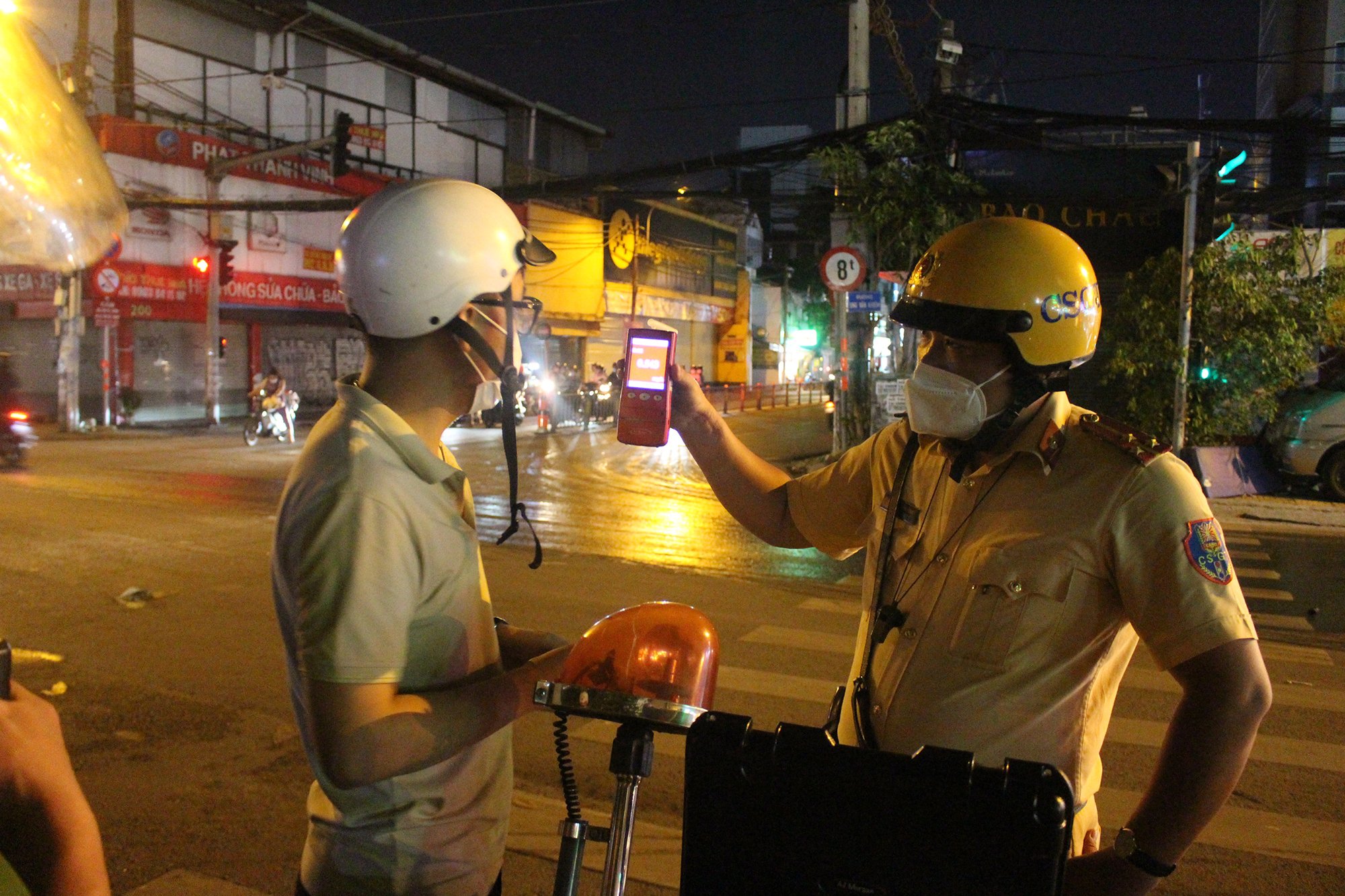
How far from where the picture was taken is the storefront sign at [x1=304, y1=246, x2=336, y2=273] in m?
29.7

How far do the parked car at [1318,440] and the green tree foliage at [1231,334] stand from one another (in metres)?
0.66

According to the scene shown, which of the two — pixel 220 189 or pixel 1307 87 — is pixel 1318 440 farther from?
pixel 220 189

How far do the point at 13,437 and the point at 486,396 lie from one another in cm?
1632

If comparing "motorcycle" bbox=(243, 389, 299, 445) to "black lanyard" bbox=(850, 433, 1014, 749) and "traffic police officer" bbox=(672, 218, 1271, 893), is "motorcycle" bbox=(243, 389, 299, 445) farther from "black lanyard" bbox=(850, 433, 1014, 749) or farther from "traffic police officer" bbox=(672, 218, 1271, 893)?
"traffic police officer" bbox=(672, 218, 1271, 893)

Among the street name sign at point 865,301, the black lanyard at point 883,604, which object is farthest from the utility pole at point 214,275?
the black lanyard at point 883,604

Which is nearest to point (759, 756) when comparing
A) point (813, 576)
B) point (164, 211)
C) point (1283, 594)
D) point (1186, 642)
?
point (1186, 642)

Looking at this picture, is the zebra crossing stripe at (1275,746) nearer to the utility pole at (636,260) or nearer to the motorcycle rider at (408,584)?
the motorcycle rider at (408,584)

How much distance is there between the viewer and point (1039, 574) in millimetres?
1911

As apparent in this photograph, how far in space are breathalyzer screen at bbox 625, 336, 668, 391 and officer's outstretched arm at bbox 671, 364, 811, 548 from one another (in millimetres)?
44

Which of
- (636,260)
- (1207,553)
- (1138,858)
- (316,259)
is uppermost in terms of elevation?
(636,260)

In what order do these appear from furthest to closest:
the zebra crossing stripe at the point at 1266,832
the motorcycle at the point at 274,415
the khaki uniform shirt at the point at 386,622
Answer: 1. the motorcycle at the point at 274,415
2. the zebra crossing stripe at the point at 1266,832
3. the khaki uniform shirt at the point at 386,622

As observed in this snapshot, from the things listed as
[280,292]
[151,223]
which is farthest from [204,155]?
[280,292]

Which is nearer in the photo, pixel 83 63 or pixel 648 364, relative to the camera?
pixel 648 364

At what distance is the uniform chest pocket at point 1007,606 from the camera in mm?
1905
